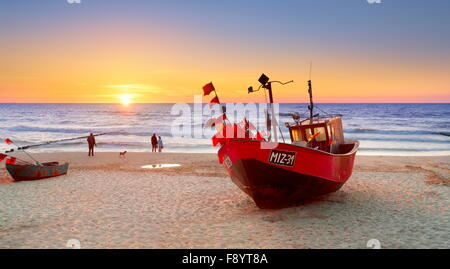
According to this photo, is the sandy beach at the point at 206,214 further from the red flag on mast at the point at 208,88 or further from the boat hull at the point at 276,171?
the red flag on mast at the point at 208,88

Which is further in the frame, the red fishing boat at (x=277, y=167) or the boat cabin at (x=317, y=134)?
the boat cabin at (x=317, y=134)

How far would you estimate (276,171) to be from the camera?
450 inches

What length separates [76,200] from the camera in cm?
1473

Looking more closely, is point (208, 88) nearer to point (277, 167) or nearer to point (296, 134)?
point (277, 167)

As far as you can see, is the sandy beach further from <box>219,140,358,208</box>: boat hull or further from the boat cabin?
the boat cabin

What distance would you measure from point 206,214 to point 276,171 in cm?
321

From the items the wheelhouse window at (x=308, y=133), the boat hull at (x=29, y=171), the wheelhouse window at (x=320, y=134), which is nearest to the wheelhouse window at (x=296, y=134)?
the wheelhouse window at (x=308, y=133)

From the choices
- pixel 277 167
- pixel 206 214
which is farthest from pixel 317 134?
Result: pixel 206 214

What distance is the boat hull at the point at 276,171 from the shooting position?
11.3m

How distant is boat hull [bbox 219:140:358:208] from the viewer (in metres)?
11.3

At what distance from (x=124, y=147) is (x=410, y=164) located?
95.1 ft

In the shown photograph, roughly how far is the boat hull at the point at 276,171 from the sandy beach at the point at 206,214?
0.71m

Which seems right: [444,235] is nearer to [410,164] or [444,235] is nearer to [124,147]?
[410,164]
